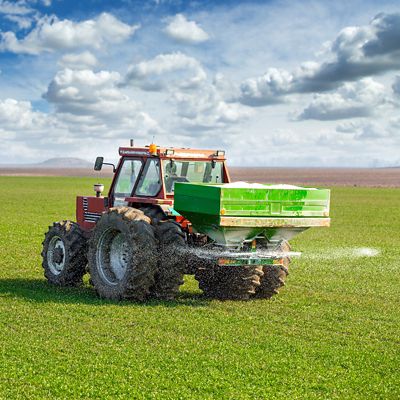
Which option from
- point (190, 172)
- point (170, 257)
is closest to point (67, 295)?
point (170, 257)

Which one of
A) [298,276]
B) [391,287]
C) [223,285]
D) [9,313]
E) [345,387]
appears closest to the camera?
[345,387]

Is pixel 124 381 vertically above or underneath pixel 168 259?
underneath

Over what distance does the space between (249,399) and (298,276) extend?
8807mm

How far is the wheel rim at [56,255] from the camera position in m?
14.3

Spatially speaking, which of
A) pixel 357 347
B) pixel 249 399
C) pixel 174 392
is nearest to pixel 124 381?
pixel 174 392

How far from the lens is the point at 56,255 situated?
47.2 feet

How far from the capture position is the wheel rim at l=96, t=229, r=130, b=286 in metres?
12.9

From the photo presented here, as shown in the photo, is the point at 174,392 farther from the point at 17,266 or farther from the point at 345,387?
the point at 17,266

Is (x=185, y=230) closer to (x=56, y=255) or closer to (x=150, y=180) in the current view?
(x=150, y=180)

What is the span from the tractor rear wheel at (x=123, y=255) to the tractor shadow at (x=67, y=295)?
23 cm

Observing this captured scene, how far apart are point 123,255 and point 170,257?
1344 millimetres

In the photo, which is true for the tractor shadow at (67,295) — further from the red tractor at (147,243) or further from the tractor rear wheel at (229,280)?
the tractor rear wheel at (229,280)

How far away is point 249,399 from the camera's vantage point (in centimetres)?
757

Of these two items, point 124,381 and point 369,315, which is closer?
point 124,381
